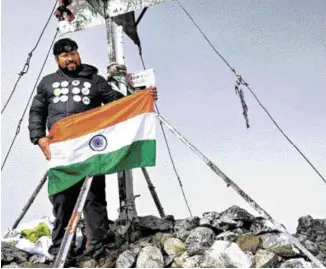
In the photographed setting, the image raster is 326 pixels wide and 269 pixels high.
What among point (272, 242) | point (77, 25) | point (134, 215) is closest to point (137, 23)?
point (77, 25)

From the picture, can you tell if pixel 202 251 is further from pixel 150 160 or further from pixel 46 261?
pixel 46 261

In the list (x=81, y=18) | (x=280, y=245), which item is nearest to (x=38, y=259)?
(x=280, y=245)

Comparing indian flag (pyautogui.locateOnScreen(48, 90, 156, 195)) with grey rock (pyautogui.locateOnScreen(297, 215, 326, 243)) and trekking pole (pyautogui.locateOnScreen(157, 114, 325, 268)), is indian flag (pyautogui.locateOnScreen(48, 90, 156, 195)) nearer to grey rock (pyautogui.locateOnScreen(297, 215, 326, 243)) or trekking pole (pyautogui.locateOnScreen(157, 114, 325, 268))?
trekking pole (pyautogui.locateOnScreen(157, 114, 325, 268))

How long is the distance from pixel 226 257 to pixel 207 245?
0.43m

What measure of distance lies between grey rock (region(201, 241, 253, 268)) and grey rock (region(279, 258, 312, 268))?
344mm

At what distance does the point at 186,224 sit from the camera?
6.10 metres

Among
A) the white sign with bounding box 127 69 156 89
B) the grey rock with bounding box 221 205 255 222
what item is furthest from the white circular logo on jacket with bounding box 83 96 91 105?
the grey rock with bounding box 221 205 255 222

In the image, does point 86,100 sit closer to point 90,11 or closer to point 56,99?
point 56,99

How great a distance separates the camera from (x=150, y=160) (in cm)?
577

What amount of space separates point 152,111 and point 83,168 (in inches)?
42.7

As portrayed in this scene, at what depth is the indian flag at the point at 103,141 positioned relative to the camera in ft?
18.9

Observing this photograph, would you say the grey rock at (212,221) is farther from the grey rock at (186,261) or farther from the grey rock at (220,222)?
the grey rock at (186,261)

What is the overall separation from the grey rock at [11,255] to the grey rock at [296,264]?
3.10m

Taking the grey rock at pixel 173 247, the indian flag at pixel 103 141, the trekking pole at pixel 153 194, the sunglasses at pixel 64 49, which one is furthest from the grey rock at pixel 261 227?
the sunglasses at pixel 64 49
